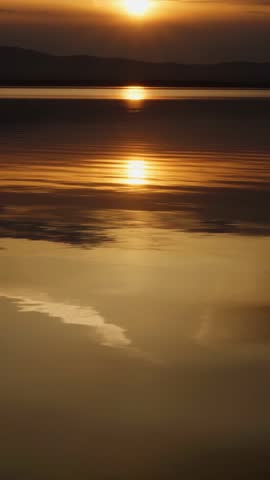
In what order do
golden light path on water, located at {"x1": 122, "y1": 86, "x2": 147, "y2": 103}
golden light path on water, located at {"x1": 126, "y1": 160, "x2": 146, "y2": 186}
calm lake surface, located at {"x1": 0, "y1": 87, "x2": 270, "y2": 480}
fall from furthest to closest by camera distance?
golden light path on water, located at {"x1": 122, "y1": 86, "x2": 147, "y2": 103}, golden light path on water, located at {"x1": 126, "y1": 160, "x2": 146, "y2": 186}, calm lake surface, located at {"x1": 0, "y1": 87, "x2": 270, "y2": 480}

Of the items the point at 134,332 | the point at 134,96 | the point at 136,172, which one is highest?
the point at 134,96

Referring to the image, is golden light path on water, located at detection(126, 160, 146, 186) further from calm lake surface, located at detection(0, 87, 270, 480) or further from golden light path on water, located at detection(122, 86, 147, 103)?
golden light path on water, located at detection(122, 86, 147, 103)

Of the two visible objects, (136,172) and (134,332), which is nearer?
(134,332)

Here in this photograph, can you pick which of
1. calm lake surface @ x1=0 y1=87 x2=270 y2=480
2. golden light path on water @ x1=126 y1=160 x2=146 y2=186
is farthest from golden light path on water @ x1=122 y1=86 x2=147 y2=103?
calm lake surface @ x1=0 y1=87 x2=270 y2=480

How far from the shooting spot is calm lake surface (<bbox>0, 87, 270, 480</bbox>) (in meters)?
6.25

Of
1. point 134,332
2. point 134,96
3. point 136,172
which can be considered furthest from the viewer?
point 134,96

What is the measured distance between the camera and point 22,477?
5.77 metres

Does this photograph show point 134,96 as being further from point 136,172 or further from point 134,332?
point 134,332

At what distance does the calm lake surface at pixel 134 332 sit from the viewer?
6246 mm

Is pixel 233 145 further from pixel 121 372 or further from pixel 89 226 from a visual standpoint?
pixel 121 372

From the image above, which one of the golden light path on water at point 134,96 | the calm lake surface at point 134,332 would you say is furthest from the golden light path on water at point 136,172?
the golden light path on water at point 134,96

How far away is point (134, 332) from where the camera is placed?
873cm

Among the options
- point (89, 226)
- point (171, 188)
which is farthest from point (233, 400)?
point (171, 188)

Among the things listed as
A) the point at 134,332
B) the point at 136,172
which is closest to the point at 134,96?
the point at 136,172
